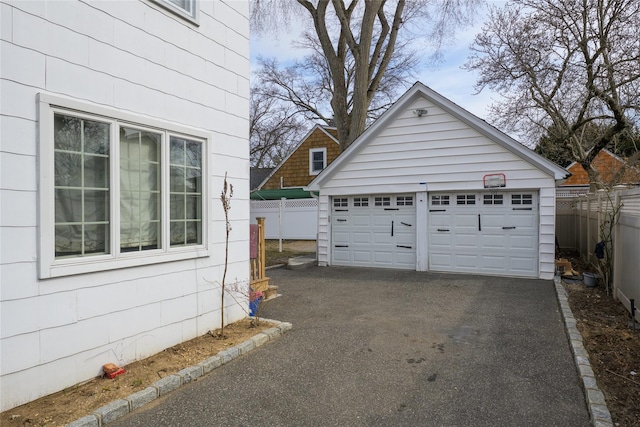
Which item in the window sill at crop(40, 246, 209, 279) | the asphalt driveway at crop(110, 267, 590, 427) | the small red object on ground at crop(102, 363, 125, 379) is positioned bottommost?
the asphalt driveway at crop(110, 267, 590, 427)

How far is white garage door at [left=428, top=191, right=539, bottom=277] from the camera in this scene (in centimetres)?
941

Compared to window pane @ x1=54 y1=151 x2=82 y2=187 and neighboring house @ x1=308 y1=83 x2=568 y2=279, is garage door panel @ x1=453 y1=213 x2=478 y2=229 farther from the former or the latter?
window pane @ x1=54 y1=151 x2=82 y2=187

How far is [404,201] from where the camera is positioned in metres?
10.8

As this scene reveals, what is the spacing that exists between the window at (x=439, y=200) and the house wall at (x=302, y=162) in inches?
438

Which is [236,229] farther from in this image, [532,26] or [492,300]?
[532,26]

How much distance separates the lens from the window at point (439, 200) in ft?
33.8

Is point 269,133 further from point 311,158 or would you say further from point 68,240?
point 68,240

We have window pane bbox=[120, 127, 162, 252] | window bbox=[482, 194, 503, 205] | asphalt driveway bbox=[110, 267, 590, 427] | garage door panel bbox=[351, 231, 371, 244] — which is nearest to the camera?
asphalt driveway bbox=[110, 267, 590, 427]

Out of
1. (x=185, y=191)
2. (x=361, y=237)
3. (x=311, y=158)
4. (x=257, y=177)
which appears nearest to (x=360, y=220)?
(x=361, y=237)

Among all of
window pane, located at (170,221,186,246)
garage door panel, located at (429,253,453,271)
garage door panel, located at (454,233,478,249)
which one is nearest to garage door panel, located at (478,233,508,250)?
garage door panel, located at (454,233,478,249)

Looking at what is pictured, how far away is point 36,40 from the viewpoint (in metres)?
Result: 3.27

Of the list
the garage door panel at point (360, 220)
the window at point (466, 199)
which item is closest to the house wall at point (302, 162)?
the garage door panel at point (360, 220)

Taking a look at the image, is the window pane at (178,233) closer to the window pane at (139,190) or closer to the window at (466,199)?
the window pane at (139,190)

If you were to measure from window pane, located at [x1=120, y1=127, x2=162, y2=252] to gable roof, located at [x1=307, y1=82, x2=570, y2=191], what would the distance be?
24.4ft
